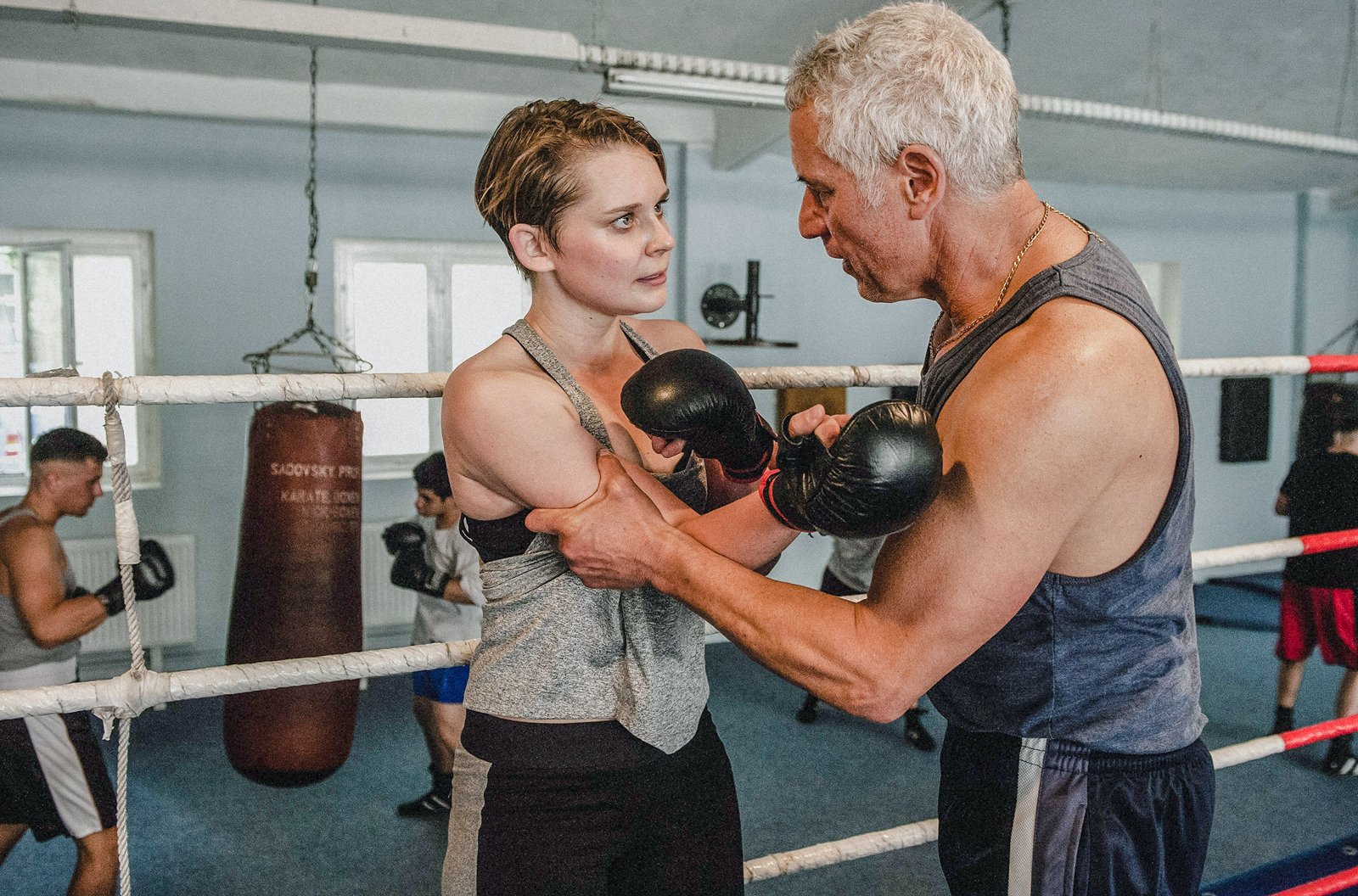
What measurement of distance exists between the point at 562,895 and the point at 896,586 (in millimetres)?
504

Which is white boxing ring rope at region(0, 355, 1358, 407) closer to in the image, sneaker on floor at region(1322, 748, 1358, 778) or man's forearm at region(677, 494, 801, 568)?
man's forearm at region(677, 494, 801, 568)

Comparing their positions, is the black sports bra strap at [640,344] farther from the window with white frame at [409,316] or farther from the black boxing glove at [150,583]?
the window with white frame at [409,316]

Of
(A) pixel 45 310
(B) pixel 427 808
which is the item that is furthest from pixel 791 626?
(A) pixel 45 310

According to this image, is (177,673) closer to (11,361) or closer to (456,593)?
(456,593)

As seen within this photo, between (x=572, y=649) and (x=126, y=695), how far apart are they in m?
0.49

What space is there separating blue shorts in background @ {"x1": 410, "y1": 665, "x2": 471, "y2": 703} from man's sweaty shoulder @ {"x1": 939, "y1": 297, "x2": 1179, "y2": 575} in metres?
2.53

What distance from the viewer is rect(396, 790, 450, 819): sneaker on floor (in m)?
3.22

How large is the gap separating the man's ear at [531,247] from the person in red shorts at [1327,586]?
143 inches

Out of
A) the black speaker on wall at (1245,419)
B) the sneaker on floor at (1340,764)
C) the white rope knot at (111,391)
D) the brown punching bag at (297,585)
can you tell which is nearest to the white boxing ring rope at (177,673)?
the white rope knot at (111,391)

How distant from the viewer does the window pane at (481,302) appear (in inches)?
214

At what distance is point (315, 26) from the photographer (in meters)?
2.12

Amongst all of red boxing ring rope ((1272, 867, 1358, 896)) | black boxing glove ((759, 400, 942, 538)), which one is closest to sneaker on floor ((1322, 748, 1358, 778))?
red boxing ring rope ((1272, 867, 1358, 896))

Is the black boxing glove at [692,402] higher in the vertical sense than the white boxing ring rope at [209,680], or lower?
higher

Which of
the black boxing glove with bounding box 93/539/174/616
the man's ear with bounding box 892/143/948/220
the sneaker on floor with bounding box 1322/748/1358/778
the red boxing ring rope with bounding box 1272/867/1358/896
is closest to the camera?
the man's ear with bounding box 892/143/948/220
